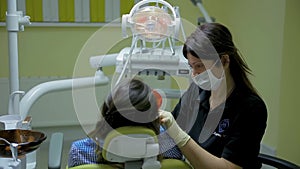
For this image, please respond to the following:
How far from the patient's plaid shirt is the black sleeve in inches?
9.7

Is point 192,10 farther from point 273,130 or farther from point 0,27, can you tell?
point 0,27

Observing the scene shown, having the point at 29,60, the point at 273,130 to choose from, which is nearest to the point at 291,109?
the point at 273,130

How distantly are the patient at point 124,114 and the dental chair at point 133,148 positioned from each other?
0.06m

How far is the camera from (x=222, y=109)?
5.03 ft

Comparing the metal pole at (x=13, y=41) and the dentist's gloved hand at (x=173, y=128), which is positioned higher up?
the metal pole at (x=13, y=41)

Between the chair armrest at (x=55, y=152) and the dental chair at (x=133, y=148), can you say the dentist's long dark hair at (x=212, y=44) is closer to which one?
the dental chair at (x=133, y=148)

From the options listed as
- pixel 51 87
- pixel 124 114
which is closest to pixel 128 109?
pixel 124 114

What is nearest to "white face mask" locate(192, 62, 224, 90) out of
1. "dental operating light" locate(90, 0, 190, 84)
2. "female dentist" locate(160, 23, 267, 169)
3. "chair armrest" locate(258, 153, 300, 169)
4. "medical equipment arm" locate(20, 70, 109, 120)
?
"female dentist" locate(160, 23, 267, 169)

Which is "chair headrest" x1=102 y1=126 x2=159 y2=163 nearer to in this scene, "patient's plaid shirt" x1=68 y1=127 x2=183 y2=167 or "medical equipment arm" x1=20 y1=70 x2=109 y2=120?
"patient's plaid shirt" x1=68 y1=127 x2=183 y2=167

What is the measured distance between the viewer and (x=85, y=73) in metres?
2.56

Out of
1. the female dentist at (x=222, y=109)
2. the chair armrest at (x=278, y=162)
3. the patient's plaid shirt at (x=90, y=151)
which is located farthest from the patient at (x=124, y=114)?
the chair armrest at (x=278, y=162)

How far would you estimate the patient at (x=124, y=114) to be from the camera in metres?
1.10

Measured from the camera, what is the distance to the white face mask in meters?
1.48

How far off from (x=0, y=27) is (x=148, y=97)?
1.94 m
